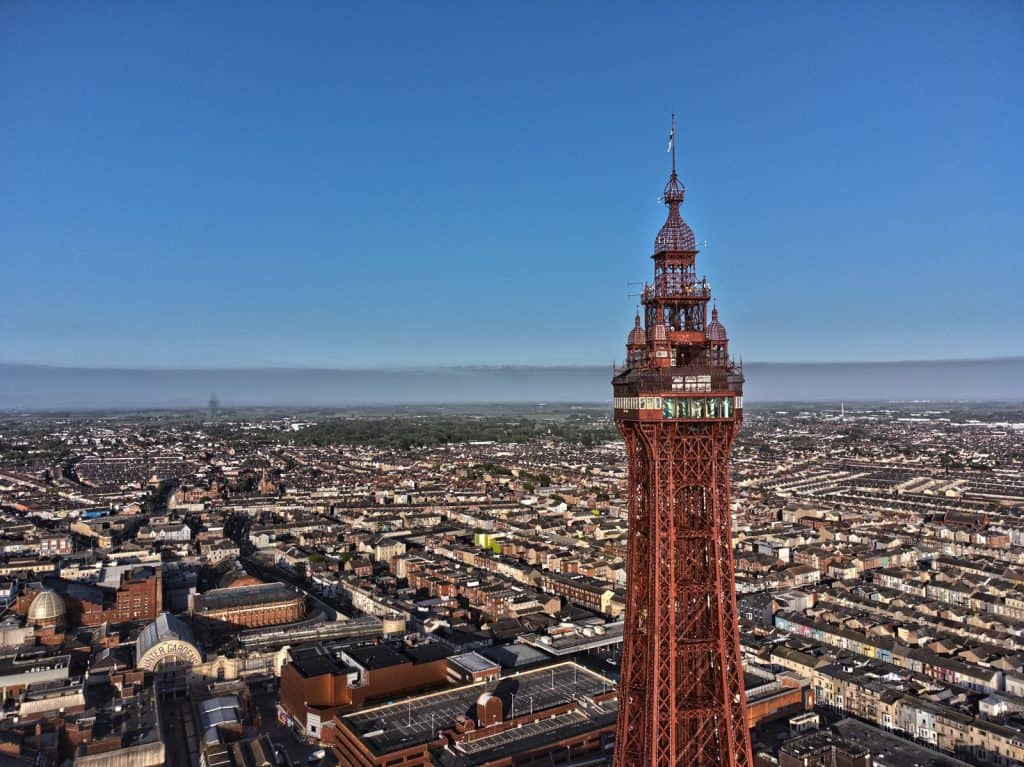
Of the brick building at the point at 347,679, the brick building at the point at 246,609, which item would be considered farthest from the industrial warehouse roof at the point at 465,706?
the brick building at the point at 246,609

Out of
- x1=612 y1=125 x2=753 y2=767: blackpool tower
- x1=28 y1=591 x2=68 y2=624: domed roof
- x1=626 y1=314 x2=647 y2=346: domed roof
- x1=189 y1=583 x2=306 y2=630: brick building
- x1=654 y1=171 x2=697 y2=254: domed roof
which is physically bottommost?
x1=189 y1=583 x2=306 y2=630: brick building

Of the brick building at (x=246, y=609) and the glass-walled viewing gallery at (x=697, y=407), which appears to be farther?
the brick building at (x=246, y=609)

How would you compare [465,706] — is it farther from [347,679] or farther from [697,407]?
[697,407]

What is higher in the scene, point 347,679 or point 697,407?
point 697,407

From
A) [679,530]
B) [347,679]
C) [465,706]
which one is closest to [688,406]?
[679,530]

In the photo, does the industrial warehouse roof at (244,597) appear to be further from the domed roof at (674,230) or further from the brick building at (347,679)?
the domed roof at (674,230)

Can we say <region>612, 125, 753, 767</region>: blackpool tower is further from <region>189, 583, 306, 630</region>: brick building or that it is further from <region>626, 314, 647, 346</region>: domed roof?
<region>189, 583, 306, 630</region>: brick building

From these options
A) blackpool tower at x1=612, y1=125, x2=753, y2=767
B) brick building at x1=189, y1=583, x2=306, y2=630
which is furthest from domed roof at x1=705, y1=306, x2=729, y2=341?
brick building at x1=189, y1=583, x2=306, y2=630
